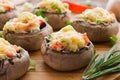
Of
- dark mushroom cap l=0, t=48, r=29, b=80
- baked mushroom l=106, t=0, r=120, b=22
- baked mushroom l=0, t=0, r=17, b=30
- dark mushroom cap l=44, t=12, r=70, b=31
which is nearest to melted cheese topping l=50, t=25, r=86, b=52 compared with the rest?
dark mushroom cap l=0, t=48, r=29, b=80

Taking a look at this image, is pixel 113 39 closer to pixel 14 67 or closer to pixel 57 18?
pixel 57 18

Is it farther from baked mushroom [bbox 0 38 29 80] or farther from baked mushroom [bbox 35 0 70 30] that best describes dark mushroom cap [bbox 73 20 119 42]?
baked mushroom [bbox 0 38 29 80]

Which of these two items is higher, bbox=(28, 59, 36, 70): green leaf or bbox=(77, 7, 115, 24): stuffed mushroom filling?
bbox=(77, 7, 115, 24): stuffed mushroom filling

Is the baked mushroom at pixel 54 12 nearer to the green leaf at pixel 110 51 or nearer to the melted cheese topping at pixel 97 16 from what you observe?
the melted cheese topping at pixel 97 16

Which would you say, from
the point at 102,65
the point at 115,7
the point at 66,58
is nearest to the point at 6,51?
the point at 66,58

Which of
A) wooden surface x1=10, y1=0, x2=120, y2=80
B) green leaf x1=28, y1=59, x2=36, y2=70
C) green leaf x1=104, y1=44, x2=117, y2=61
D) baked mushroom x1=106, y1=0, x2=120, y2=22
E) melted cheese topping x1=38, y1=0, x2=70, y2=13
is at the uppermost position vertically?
melted cheese topping x1=38, y1=0, x2=70, y2=13

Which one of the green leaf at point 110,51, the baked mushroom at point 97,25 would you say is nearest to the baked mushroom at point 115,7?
the baked mushroom at point 97,25
